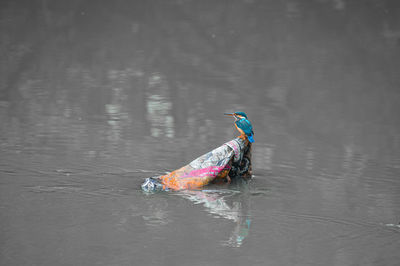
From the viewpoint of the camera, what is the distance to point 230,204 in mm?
5906

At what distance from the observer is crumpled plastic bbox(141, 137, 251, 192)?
20.0ft

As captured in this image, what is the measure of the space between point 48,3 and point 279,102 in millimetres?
9499

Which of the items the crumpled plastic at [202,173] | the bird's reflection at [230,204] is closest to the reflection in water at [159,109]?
the crumpled plastic at [202,173]

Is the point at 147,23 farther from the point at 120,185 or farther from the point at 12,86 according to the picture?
the point at 120,185

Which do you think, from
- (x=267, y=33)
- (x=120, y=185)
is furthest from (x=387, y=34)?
(x=120, y=185)

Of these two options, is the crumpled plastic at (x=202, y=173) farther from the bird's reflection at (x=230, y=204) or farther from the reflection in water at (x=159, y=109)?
the reflection in water at (x=159, y=109)

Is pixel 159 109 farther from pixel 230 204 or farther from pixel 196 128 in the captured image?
pixel 230 204

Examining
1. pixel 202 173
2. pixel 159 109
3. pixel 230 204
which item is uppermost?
pixel 159 109

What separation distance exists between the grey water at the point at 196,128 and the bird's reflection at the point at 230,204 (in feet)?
0.08

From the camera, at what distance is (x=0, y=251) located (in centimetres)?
461

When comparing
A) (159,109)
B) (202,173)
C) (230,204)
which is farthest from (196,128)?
→ (230,204)

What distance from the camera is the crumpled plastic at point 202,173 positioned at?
6.10 metres

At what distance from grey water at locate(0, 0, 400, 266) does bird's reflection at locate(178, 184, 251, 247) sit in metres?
0.02

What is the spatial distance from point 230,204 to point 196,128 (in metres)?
3.26
